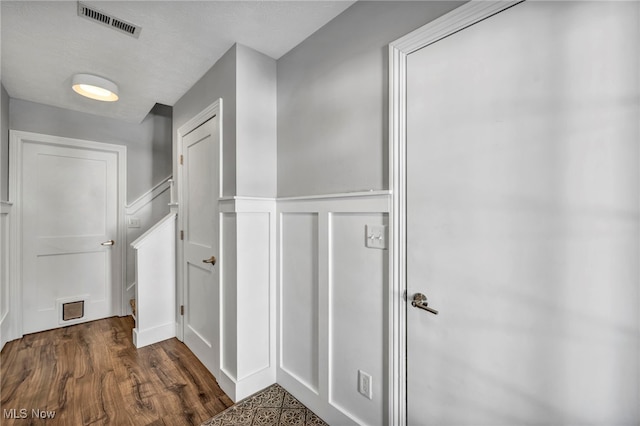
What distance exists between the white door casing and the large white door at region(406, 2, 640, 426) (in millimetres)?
1433

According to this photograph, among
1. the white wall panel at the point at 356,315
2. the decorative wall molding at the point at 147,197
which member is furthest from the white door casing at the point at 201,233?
the decorative wall molding at the point at 147,197

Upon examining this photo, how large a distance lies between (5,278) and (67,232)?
607mm

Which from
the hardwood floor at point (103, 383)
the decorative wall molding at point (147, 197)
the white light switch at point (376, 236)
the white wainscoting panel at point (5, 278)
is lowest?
the hardwood floor at point (103, 383)

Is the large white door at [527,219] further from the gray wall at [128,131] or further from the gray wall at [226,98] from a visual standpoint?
the gray wall at [128,131]

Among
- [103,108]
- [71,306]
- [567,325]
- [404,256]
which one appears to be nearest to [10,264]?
[71,306]

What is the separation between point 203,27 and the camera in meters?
1.62

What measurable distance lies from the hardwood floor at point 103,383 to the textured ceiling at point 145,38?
2347 mm

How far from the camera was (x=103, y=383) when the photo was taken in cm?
191

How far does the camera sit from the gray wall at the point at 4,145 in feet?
7.79

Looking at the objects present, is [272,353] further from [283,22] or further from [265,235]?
[283,22]

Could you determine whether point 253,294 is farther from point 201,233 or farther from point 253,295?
point 201,233

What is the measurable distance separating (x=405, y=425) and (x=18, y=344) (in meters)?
3.44

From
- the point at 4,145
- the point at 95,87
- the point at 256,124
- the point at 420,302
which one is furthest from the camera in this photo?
the point at 4,145

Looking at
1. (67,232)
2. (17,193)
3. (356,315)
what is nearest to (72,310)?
(67,232)
